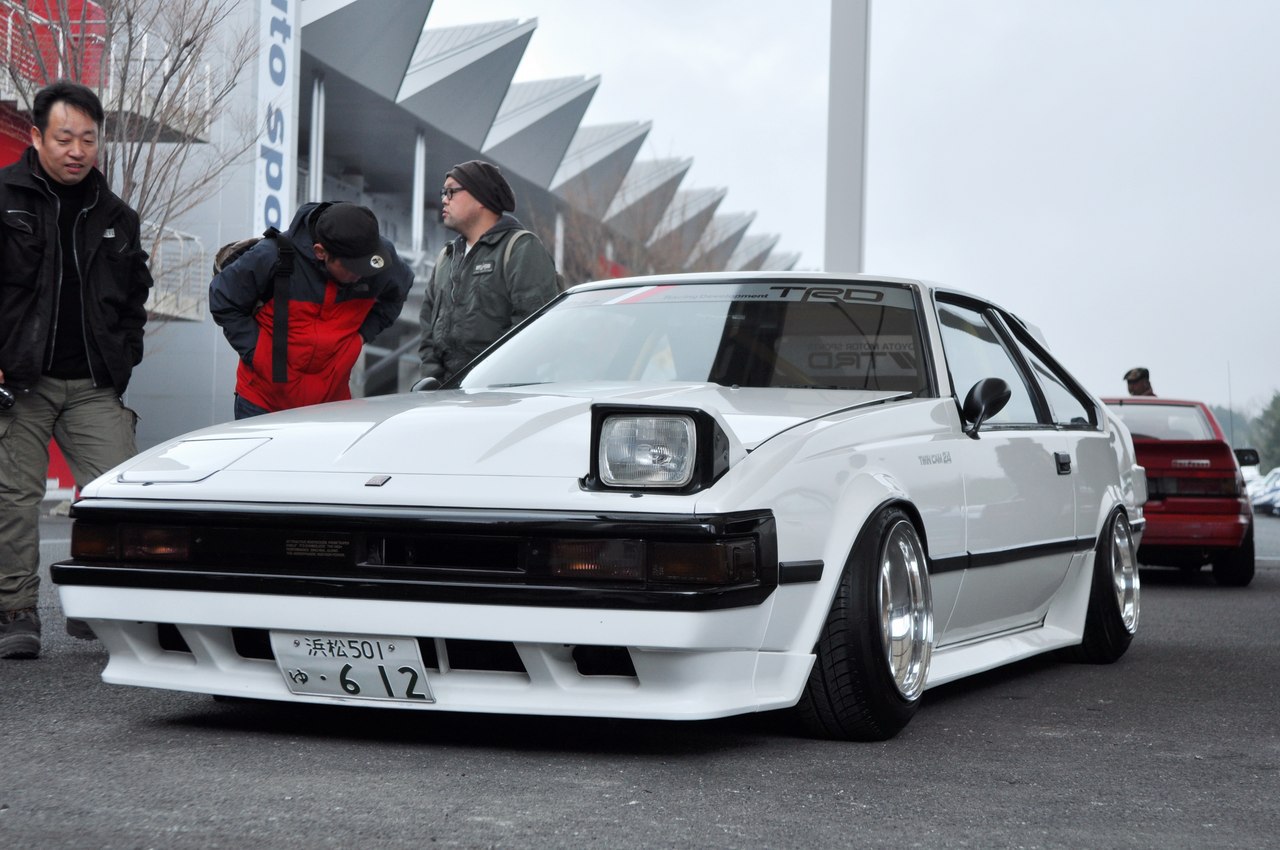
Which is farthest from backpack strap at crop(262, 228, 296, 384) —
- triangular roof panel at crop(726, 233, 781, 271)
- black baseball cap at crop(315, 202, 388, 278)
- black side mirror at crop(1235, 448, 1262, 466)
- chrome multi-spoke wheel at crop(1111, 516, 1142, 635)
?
triangular roof panel at crop(726, 233, 781, 271)

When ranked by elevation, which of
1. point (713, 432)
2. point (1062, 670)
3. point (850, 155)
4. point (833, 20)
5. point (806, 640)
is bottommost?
point (1062, 670)

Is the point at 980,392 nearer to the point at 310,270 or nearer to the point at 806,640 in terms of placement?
the point at 806,640

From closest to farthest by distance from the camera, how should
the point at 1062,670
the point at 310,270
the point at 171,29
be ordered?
the point at 310,270, the point at 1062,670, the point at 171,29

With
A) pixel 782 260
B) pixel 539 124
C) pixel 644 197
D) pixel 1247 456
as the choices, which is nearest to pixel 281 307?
pixel 1247 456

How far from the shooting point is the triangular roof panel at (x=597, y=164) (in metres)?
42.3

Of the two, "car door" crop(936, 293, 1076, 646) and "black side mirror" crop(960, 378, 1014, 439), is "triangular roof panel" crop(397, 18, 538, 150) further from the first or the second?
"black side mirror" crop(960, 378, 1014, 439)

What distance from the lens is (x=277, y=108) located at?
75.2 ft

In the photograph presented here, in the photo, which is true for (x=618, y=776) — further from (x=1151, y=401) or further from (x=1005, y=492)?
(x=1151, y=401)

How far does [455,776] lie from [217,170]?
1490cm

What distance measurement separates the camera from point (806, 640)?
12.3 ft

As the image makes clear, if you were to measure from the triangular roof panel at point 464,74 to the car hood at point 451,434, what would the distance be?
3040cm

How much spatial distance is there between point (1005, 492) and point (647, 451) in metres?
1.77

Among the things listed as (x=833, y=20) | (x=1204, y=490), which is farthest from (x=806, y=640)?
(x=833, y=20)

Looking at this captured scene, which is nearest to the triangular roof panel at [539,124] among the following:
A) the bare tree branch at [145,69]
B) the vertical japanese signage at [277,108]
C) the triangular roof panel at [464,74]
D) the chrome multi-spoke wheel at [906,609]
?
the triangular roof panel at [464,74]
